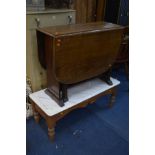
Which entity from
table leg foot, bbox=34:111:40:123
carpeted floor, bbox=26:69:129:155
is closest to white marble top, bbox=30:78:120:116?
table leg foot, bbox=34:111:40:123

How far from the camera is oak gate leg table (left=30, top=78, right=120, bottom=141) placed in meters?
1.61

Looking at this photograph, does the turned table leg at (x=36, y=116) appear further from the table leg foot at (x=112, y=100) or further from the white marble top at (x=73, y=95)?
the table leg foot at (x=112, y=100)

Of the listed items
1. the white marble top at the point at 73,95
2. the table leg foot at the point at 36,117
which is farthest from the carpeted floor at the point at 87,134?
the white marble top at the point at 73,95

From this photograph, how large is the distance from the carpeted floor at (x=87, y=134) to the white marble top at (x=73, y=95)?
14.6 inches

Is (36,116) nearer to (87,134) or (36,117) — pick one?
(36,117)

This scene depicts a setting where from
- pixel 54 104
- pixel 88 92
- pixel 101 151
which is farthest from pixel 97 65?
pixel 101 151

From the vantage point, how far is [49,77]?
5.73 feet

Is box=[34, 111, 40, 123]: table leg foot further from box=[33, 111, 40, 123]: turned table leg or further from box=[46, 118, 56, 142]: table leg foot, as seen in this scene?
box=[46, 118, 56, 142]: table leg foot

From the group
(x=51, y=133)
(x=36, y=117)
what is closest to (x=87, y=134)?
(x=51, y=133)

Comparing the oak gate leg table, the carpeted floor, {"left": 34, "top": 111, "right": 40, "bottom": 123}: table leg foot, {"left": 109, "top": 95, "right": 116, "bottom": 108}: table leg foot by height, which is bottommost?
the carpeted floor

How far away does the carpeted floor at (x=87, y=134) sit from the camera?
1.69 meters

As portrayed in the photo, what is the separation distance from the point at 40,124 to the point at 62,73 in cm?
76

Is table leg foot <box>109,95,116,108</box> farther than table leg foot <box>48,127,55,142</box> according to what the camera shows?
Yes
